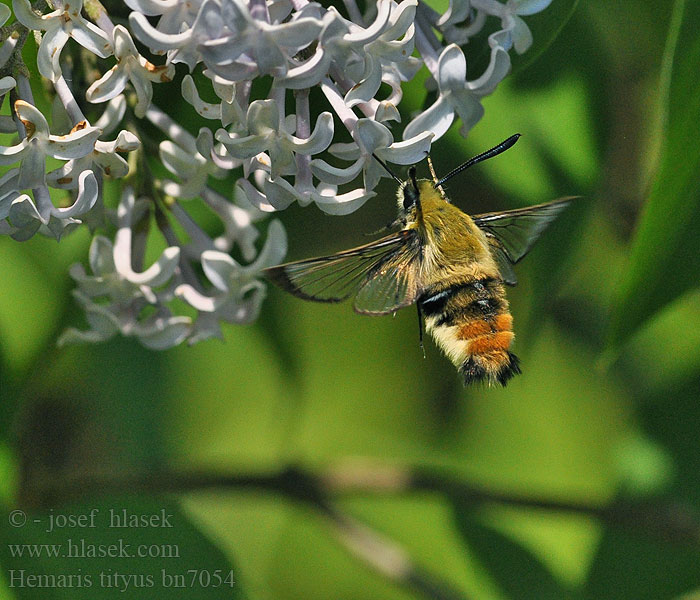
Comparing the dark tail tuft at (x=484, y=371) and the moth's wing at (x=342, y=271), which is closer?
the moth's wing at (x=342, y=271)

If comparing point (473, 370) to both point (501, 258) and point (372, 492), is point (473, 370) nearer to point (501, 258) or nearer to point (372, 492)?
point (501, 258)

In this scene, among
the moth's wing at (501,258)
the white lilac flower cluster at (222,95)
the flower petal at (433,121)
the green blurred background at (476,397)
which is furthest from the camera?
the green blurred background at (476,397)

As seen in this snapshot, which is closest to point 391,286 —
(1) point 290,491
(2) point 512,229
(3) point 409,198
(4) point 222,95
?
(3) point 409,198

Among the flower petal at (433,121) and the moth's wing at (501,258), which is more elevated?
the flower petal at (433,121)

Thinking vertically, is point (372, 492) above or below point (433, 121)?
below

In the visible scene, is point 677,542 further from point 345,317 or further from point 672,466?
point 345,317

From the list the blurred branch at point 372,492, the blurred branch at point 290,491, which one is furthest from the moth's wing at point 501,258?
the blurred branch at point 290,491

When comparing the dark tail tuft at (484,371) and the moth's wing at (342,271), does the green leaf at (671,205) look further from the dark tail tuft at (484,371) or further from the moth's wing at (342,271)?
the moth's wing at (342,271)
